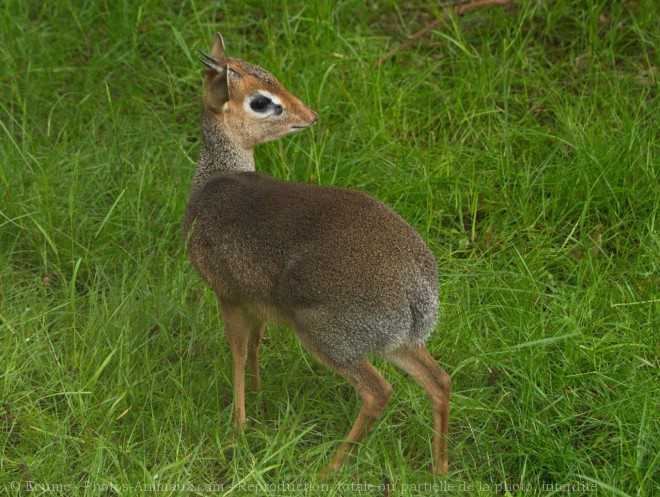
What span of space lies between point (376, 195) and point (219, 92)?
999 millimetres

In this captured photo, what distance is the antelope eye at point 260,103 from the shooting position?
3.87 metres

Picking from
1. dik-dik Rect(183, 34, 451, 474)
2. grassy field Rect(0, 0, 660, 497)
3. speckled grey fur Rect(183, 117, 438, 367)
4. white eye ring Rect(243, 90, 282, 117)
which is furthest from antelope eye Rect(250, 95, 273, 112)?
grassy field Rect(0, 0, 660, 497)

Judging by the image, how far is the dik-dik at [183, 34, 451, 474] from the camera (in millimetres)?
3205

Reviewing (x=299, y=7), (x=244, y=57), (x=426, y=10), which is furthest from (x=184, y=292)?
(x=426, y=10)

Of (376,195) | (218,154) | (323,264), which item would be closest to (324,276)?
(323,264)

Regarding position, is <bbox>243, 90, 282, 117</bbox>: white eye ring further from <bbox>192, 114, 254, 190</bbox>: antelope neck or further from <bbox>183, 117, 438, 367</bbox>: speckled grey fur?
<bbox>183, 117, 438, 367</bbox>: speckled grey fur

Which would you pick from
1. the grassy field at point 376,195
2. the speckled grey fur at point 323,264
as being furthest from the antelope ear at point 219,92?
the grassy field at point 376,195

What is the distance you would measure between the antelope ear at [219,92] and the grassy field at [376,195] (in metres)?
0.68

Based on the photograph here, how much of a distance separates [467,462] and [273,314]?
79 cm

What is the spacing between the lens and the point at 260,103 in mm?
3883

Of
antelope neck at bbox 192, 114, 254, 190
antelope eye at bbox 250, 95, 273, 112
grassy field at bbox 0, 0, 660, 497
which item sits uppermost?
antelope eye at bbox 250, 95, 273, 112

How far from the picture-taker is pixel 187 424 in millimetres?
3561

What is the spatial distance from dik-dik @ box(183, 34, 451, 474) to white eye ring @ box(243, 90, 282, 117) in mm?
90

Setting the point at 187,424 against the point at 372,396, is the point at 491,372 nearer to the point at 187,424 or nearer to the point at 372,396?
the point at 372,396
